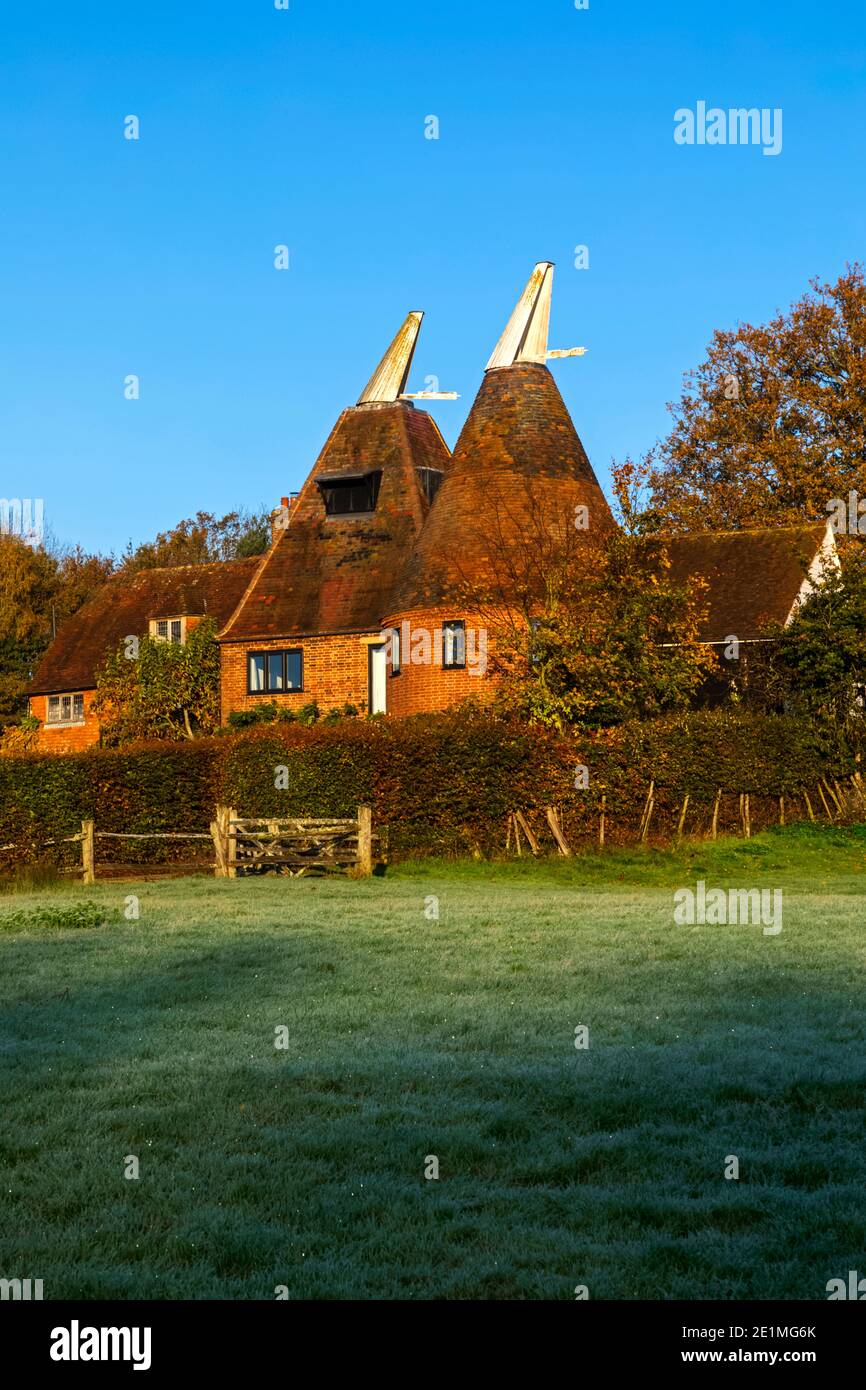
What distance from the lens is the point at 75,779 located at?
33.1 meters

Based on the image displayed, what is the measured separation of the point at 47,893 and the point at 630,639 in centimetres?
1435

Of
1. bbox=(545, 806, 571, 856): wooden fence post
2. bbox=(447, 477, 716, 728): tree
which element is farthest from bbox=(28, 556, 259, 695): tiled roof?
bbox=(545, 806, 571, 856): wooden fence post

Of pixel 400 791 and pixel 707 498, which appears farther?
pixel 707 498

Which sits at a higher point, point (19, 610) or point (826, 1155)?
point (19, 610)

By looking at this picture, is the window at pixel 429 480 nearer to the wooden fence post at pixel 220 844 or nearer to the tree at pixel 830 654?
the tree at pixel 830 654

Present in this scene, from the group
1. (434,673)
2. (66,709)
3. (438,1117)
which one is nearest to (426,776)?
(434,673)

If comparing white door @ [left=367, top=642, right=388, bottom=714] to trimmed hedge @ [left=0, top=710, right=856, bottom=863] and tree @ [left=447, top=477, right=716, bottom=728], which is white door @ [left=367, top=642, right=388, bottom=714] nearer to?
tree @ [left=447, top=477, right=716, bottom=728]

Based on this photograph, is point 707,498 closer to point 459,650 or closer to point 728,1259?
point 459,650

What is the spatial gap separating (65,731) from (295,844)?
93.1ft

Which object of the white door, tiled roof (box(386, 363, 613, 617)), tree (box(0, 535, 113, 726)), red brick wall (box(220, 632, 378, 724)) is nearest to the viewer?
tiled roof (box(386, 363, 613, 617))

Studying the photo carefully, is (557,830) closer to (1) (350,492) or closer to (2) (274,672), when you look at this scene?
(2) (274,672)

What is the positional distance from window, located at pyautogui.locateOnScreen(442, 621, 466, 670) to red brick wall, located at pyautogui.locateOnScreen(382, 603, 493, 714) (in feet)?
0.45

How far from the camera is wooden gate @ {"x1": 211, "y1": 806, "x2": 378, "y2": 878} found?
1073 inches

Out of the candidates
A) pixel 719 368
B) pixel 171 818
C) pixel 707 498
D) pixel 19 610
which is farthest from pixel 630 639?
pixel 19 610
